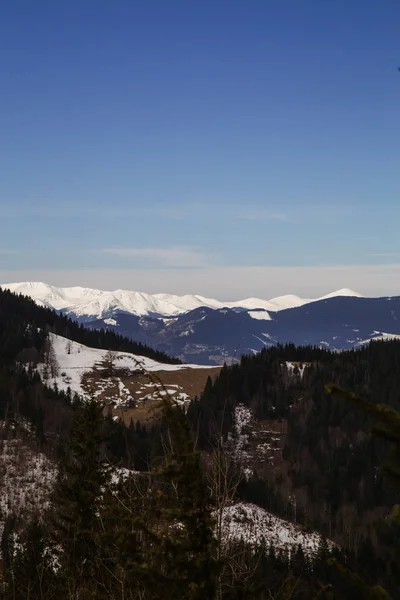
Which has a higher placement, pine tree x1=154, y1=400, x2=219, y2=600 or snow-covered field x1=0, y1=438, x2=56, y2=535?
pine tree x1=154, y1=400, x2=219, y2=600

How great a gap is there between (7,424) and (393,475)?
168 m

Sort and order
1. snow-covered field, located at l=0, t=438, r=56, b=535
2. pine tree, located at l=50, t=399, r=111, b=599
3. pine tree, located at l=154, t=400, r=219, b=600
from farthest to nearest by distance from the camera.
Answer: snow-covered field, located at l=0, t=438, r=56, b=535 < pine tree, located at l=50, t=399, r=111, b=599 < pine tree, located at l=154, t=400, r=219, b=600

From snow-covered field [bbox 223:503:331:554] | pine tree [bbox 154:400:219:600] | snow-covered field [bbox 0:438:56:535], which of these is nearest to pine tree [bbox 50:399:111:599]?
pine tree [bbox 154:400:219:600]

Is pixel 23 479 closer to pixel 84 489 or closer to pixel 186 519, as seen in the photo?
pixel 84 489

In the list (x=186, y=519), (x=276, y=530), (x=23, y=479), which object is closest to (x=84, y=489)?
(x=186, y=519)

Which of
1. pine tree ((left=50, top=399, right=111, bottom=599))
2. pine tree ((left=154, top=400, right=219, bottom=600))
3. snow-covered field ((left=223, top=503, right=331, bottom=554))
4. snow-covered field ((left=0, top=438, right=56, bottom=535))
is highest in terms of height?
pine tree ((left=154, top=400, right=219, bottom=600))

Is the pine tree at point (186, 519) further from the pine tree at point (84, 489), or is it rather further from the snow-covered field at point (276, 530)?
the snow-covered field at point (276, 530)

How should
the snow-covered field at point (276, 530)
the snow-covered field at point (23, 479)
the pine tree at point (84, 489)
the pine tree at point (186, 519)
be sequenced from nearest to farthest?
the pine tree at point (186, 519) → the pine tree at point (84, 489) → the snow-covered field at point (23, 479) → the snow-covered field at point (276, 530)

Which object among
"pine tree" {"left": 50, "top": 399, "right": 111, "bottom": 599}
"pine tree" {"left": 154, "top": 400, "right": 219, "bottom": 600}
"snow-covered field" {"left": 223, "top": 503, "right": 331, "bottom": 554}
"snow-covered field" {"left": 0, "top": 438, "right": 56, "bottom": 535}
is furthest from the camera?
"snow-covered field" {"left": 223, "top": 503, "right": 331, "bottom": 554}

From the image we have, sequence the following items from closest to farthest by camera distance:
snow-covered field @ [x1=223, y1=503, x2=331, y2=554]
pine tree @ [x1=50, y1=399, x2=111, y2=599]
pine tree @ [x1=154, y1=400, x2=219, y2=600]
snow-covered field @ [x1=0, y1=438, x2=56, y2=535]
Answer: pine tree @ [x1=154, y1=400, x2=219, y2=600] → pine tree @ [x1=50, y1=399, x2=111, y2=599] → snow-covered field @ [x1=0, y1=438, x2=56, y2=535] → snow-covered field @ [x1=223, y1=503, x2=331, y2=554]

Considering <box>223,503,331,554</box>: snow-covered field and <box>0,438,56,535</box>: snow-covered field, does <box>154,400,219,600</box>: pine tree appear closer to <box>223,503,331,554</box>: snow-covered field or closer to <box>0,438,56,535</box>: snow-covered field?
<box>0,438,56,535</box>: snow-covered field

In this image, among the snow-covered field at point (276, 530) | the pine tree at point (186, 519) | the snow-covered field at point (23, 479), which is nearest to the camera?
the pine tree at point (186, 519)

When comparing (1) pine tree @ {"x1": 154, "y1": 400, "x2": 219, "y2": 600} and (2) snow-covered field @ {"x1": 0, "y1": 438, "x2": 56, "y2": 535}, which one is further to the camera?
(2) snow-covered field @ {"x1": 0, "y1": 438, "x2": 56, "y2": 535}

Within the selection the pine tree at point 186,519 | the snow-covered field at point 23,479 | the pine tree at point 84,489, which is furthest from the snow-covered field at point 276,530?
the pine tree at point 186,519
